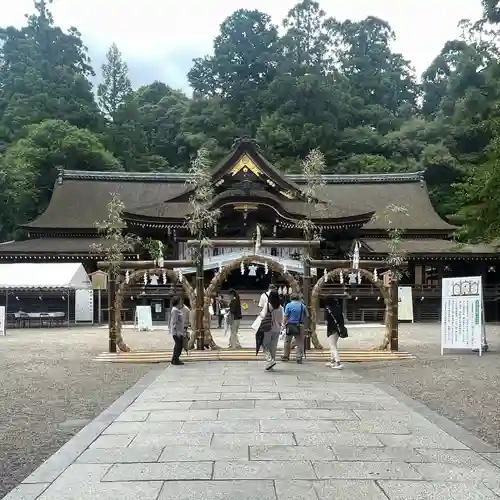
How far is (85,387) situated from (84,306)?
17956 mm

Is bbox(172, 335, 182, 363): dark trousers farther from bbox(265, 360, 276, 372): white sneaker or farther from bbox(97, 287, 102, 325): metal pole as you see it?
bbox(97, 287, 102, 325): metal pole

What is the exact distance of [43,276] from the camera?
78.6 feet

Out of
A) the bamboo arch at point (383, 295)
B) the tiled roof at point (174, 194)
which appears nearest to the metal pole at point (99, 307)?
the tiled roof at point (174, 194)

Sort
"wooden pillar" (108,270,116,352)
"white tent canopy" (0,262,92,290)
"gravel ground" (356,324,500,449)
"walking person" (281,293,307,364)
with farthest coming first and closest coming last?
"white tent canopy" (0,262,92,290)
"wooden pillar" (108,270,116,352)
"walking person" (281,293,307,364)
"gravel ground" (356,324,500,449)

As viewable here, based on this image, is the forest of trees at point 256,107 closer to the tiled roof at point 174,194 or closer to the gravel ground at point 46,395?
the tiled roof at point 174,194

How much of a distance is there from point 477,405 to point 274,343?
4.31m

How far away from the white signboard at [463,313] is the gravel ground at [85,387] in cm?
36

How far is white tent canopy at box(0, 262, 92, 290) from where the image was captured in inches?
928

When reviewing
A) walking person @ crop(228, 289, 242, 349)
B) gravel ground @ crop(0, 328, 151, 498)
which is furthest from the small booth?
walking person @ crop(228, 289, 242, 349)

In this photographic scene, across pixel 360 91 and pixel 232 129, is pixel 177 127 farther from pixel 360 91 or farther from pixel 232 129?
pixel 360 91

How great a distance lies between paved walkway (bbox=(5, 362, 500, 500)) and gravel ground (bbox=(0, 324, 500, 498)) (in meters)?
0.34

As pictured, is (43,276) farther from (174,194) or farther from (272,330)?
(272,330)

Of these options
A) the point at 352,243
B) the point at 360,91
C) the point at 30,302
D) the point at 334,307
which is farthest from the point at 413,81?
the point at 334,307

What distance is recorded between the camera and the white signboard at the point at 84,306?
88.7 ft
